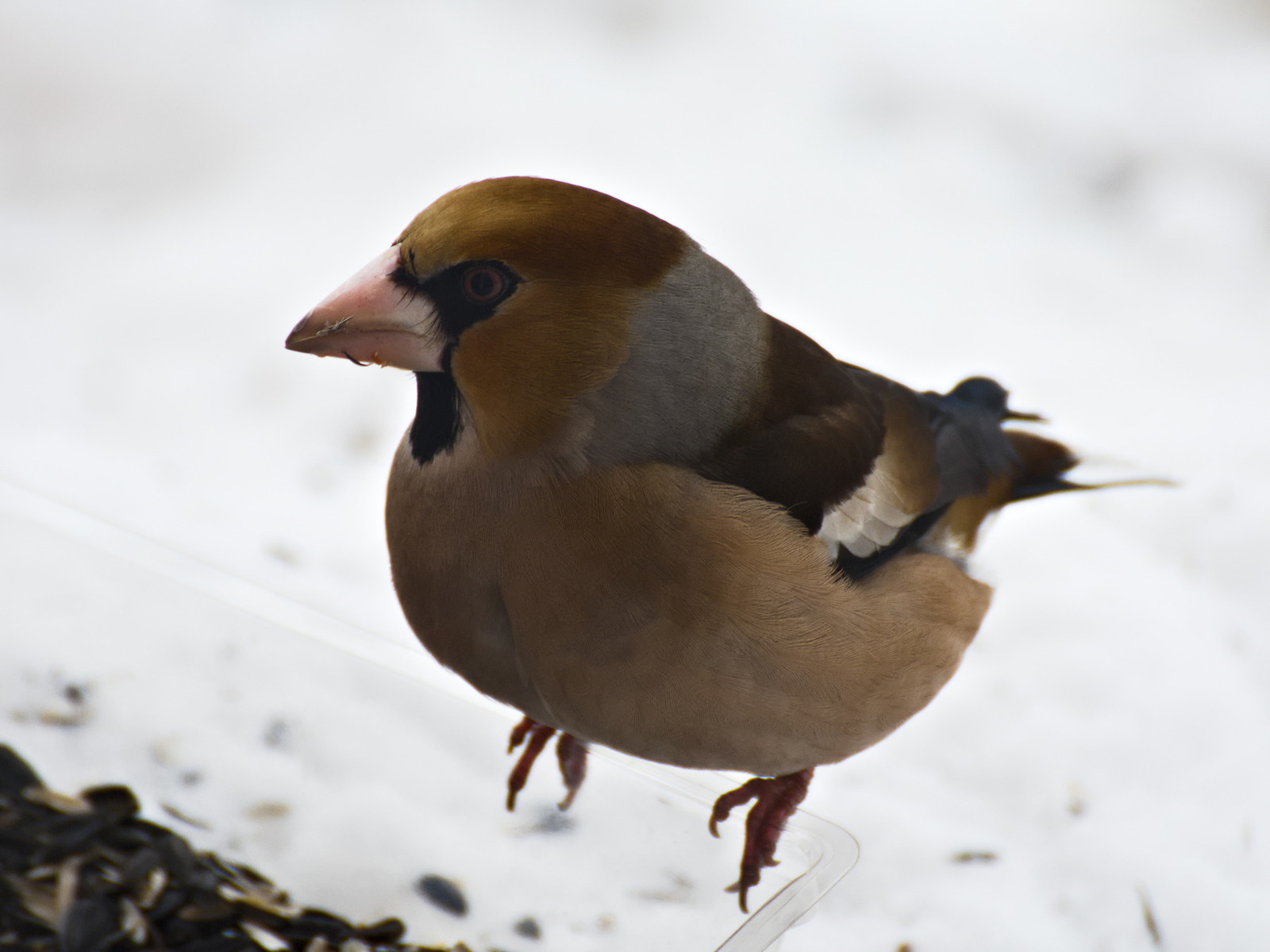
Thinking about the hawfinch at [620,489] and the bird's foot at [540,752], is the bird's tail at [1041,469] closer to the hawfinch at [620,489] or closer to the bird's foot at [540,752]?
the hawfinch at [620,489]

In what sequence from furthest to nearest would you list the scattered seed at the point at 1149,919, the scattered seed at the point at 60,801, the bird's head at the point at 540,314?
1. the scattered seed at the point at 1149,919
2. the scattered seed at the point at 60,801
3. the bird's head at the point at 540,314

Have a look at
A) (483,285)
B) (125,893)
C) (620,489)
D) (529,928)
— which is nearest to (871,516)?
(620,489)

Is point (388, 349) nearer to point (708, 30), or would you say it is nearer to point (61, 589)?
point (61, 589)

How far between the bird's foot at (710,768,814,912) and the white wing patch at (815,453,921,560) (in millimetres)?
193

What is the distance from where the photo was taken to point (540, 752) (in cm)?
108

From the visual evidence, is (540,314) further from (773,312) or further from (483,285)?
(773,312)

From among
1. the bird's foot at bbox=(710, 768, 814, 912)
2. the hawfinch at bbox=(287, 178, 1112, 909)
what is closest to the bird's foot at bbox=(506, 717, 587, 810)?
the bird's foot at bbox=(710, 768, 814, 912)

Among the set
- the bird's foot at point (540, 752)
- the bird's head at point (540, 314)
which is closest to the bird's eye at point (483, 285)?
the bird's head at point (540, 314)

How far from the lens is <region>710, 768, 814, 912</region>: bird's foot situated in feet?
3.23

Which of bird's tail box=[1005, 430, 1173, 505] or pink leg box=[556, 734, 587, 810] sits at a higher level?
bird's tail box=[1005, 430, 1173, 505]

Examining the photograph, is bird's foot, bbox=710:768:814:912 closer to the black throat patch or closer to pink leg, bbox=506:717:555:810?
pink leg, bbox=506:717:555:810

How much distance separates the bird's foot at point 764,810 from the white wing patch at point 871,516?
0.19 meters

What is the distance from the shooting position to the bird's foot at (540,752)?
1.07 m

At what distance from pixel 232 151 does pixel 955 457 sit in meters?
1.52
